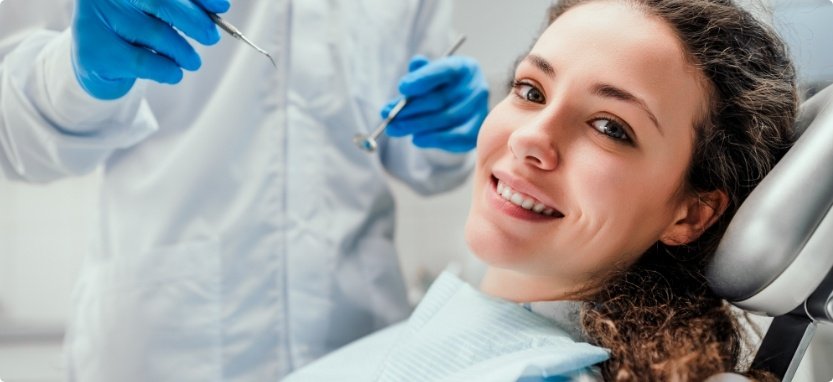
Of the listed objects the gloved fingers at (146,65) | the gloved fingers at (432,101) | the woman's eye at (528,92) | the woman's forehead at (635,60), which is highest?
the woman's forehead at (635,60)

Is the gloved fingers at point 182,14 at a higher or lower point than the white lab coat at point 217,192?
higher

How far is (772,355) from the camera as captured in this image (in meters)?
1.08

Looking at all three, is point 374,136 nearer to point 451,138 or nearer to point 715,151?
point 451,138

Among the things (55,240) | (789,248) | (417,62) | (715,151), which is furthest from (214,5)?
(55,240)

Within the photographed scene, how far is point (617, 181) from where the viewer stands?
3.53ft

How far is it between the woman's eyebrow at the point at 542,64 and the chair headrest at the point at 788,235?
338 millimetres

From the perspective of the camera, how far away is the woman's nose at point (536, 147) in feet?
3.51

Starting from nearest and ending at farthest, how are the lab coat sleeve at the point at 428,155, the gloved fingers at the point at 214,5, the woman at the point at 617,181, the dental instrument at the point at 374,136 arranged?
1. the woman at the point at 617,181
2. the gloved fingers at the point at 214,5
3. the dental instrument at the point at 374,136
4. the lab coat sleeve at the point at 428,155

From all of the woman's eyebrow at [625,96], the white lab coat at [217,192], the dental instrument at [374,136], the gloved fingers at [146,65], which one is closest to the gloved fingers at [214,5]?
the gloved fingers at [146,65]

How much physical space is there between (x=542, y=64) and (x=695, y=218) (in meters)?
0.34

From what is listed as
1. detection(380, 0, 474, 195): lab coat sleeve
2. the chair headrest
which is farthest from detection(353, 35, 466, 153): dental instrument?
the chair headrest

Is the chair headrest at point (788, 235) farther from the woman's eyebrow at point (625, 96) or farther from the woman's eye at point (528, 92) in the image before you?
the woman's eye at point (528, 92)

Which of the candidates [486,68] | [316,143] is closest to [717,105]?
[316,143]

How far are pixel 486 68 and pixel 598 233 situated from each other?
118cm
